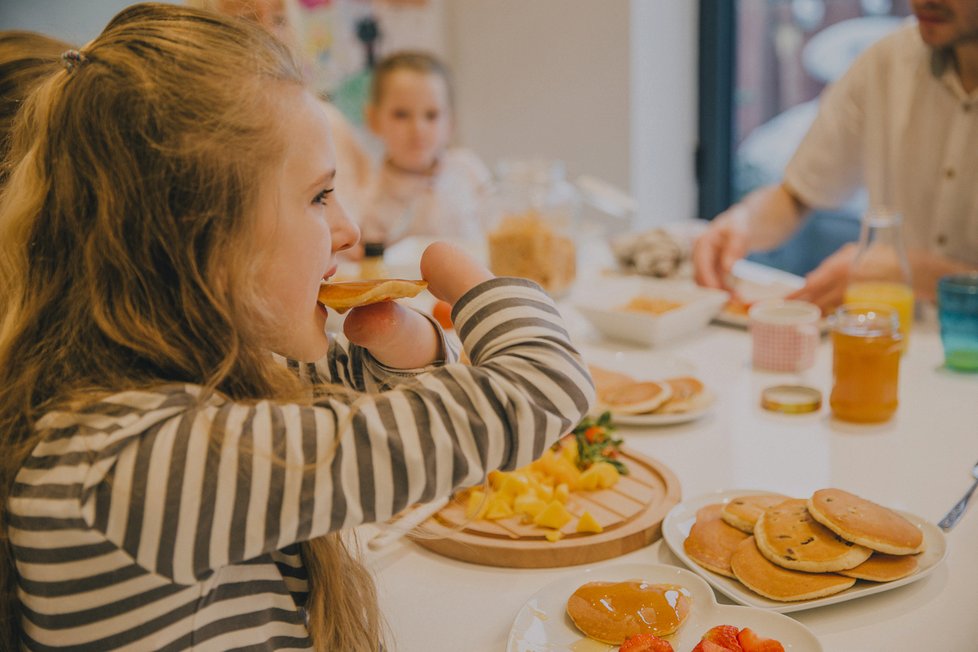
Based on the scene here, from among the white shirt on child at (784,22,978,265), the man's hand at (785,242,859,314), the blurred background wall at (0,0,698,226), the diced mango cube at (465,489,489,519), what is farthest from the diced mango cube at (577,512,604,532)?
the blurred background wall at (0,0,698,226)

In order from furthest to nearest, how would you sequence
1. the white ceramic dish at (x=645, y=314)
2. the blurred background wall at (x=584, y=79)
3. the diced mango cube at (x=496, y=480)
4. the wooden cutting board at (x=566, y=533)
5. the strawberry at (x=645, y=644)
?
the blurred background wall at (x=584, y=79)
the white ceramic dish at (x=645, y=314)
the diced mango cube at (x=496, y=480)
the wooden cutting board at (x=566, y=533)
the strawberry at (x=645, y=644)

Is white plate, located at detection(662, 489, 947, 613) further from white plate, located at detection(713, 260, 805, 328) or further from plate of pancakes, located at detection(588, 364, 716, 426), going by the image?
white plate, located at detection(713, 260, 805, 328)

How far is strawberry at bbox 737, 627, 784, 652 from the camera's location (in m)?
0.79

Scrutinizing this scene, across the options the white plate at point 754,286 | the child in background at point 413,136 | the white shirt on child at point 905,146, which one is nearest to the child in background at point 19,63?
the white plate at point 754,286

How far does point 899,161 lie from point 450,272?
170 cm

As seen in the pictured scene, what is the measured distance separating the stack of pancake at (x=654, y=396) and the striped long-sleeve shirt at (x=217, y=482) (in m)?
0.58

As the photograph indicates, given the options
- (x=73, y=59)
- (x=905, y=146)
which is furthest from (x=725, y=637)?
(x=905, y=146)

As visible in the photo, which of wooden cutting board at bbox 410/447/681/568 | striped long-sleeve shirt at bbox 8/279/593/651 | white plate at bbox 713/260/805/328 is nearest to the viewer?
striped long-sleeve shirt at bbox 8/279/593/651

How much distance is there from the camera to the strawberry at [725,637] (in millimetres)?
800

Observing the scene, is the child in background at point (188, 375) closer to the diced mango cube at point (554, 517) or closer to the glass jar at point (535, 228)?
the diced mango cube at point (554, 517)

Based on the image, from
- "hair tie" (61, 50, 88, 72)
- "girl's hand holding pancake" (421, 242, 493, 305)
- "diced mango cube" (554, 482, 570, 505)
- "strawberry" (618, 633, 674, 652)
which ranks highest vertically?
"hair tie" (61, 50, 88, 72)

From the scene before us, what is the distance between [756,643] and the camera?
793mm

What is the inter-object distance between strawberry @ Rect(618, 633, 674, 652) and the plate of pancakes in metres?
0.56

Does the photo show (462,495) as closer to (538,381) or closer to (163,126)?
(538,381)
